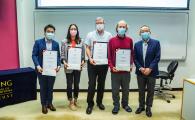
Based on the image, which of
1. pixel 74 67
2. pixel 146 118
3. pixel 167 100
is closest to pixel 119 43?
pixel 74 67

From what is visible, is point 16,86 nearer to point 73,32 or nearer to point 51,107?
point 51,107

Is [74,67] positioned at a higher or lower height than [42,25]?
lower

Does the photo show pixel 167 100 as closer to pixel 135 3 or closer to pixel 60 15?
pixel 135 3

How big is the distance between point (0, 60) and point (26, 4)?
49.5 inches

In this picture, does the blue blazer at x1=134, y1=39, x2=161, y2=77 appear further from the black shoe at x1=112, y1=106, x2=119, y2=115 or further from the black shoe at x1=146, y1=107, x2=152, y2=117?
the black shoe at x1=112, y1=106, x2=119, y2=115

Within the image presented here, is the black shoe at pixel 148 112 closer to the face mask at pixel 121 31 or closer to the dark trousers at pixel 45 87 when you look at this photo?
the face mask at pixel 121 31

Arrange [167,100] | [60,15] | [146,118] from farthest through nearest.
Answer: [60,15] < [167,100] < [146,118]

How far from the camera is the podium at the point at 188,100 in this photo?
3857 mm

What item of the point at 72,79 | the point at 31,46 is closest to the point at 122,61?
the point at 72,79

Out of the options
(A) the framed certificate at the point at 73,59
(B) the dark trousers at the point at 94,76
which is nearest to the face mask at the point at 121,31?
(B) the dark trousers at the point at 94,76

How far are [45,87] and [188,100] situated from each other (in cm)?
225

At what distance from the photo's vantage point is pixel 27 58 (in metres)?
5.74

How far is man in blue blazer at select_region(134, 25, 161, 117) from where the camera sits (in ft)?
→ 14.0

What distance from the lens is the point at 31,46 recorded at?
5.70 metres
